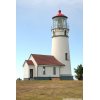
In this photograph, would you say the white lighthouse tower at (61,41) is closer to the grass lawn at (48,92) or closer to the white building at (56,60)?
the white building at (56,60)

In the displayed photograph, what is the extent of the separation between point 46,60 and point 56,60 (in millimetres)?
770

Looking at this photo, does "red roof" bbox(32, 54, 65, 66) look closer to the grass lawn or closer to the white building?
the white building

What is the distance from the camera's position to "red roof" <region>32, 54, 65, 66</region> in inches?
542

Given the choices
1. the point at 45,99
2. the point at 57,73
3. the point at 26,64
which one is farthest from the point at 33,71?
the point at 45,99

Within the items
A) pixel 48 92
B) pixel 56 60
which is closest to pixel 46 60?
pixel 56 60

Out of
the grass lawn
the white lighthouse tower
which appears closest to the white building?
the white lighthouse tower

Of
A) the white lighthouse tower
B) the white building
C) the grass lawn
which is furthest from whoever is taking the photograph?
the white lighthouse tower

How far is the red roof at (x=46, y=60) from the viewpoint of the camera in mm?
13766

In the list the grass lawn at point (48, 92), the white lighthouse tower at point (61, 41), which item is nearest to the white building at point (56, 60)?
the white lighthouse tower at point (61, 41)

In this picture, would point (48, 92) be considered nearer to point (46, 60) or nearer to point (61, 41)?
point (46, 60)

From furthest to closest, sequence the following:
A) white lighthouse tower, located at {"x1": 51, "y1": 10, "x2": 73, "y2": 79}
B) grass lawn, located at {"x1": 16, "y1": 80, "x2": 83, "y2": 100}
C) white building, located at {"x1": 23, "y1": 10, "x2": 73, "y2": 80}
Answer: white lighthouse tower, located at {"x1": 51, "y1": 10, "x2": 73, "y2": 79}, white building, located at {"x1": 23, "y1": 10, "x2": 73, "y2": 80}, grass lawn, located at {"x1": 16, "y1": 80, "x2": 83, "y2": 100}
